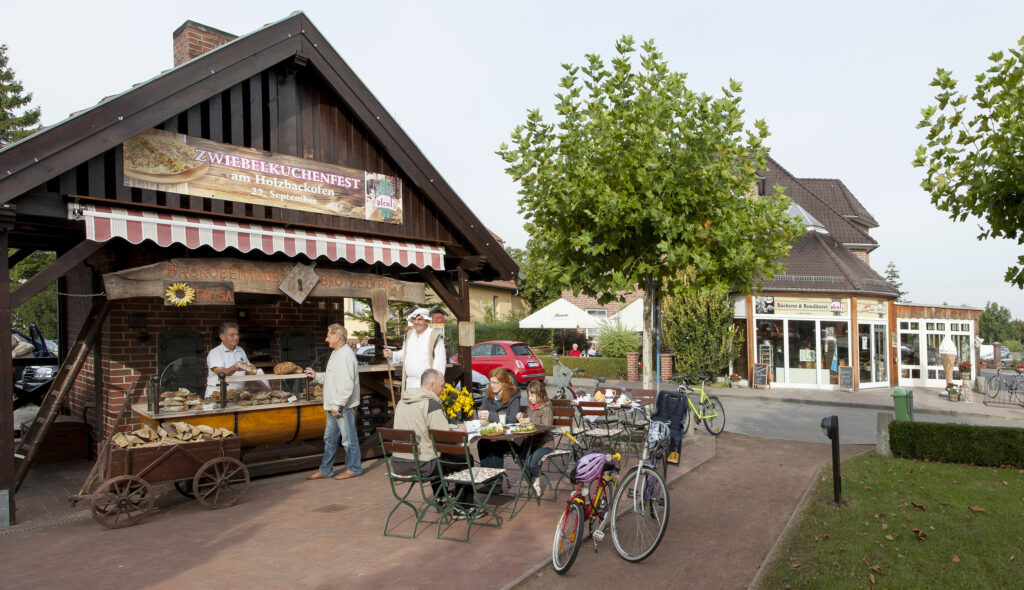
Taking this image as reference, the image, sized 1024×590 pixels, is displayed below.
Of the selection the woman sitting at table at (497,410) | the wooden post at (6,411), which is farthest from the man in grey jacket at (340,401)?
the wooden post at (6,411)

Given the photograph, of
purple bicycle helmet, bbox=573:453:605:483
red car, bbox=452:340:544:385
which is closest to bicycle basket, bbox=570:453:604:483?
purple bicycle helmet, bbox=573:453:605:483

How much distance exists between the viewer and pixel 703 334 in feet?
71.2

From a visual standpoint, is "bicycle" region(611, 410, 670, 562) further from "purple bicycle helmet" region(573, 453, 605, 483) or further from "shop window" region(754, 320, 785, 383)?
"shop window" region(754, 320, 785, 383)

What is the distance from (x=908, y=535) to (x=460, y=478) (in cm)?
399

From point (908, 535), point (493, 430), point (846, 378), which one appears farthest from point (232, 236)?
point (846, 378)

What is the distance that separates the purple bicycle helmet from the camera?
5.09 m

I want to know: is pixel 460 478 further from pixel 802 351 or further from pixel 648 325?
pixel 802 351

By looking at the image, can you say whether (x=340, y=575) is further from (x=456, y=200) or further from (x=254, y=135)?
(x=456, y=200)

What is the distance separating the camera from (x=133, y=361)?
8.75m

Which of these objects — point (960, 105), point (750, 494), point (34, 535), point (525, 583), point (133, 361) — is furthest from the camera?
point (133, 361)

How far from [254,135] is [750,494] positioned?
7255mm

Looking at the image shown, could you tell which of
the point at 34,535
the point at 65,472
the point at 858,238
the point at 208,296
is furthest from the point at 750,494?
the point at 858,238

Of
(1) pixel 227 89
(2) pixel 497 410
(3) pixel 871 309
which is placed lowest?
(2) pixel 497 410

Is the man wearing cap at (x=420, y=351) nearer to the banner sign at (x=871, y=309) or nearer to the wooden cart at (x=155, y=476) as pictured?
the wooden cart at (x=155, y=476)
